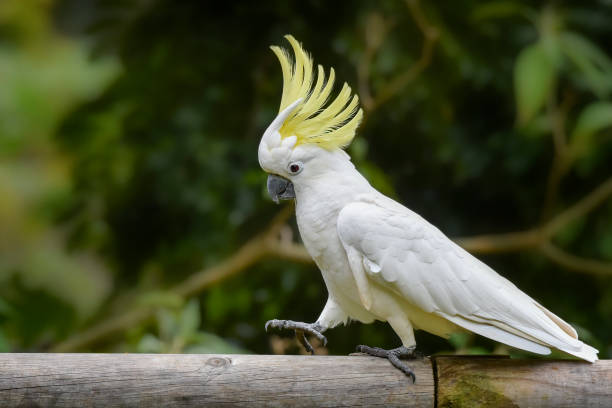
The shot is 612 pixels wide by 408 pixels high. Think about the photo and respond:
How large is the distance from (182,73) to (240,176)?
442 millimetres

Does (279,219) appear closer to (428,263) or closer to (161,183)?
(161,183)

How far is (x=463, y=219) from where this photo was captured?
2812 millimetres

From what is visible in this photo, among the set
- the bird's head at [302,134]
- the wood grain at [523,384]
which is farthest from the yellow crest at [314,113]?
the wood grain at [523,384]

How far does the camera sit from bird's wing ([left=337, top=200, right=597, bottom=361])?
1237 mm

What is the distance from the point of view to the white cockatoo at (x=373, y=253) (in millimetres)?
1242

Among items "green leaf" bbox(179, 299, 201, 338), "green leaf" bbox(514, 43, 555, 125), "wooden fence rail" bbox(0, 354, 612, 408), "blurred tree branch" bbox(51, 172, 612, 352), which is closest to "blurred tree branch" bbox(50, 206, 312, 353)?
"blurred tree branch" bbox(51, 172, 612, 352)

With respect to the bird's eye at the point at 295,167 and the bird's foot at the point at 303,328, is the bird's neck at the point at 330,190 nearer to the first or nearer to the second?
the bird's eye at the point at 295,167

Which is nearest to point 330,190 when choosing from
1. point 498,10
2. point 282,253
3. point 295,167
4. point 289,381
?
point 295,167

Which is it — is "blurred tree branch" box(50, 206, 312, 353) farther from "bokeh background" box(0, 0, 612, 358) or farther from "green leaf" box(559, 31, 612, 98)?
"green leaf" box(559, 31, 612, 98)

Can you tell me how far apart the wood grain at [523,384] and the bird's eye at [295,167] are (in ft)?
1.51

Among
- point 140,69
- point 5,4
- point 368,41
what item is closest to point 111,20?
point 140,69

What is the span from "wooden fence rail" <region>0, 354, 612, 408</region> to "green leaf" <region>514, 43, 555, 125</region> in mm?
1139

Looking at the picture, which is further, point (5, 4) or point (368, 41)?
point (5, 4)

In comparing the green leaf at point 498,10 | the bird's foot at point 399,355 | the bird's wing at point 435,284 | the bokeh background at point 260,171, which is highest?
the green leaf at point 498,10
